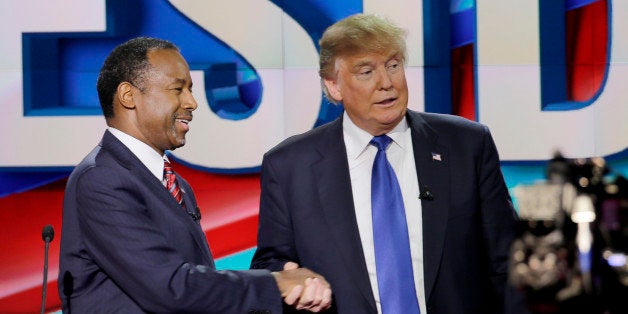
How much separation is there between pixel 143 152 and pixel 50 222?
83.8 inches

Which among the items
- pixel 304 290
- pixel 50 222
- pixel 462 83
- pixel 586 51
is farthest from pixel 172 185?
pixel 586 51

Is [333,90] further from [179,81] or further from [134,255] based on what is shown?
[134,255]

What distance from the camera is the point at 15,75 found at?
4340 millimetres

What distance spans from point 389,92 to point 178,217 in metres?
0.73

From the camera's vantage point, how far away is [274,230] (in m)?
A: 2.56

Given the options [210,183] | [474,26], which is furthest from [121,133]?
[474,26]

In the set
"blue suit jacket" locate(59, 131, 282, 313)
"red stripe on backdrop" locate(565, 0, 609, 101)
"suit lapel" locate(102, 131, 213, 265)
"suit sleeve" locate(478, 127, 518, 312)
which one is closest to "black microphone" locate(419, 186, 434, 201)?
"suit sleeve" locate(478, 127, 518, 312)

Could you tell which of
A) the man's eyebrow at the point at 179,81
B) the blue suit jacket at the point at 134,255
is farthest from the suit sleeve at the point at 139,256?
the man's eyebrow at the point at 179,81

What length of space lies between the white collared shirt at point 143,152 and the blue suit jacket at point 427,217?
0.36 m

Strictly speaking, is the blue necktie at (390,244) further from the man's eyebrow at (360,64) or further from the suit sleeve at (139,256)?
the suit sleeve at (139,256)

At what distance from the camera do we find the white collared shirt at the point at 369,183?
2426 mm

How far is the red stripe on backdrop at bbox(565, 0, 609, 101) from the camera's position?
4.31 meters

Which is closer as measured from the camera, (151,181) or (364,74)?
(151,181)

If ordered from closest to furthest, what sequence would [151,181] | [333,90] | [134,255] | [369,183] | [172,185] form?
[134,255]
[151,181]
[172,185]
[369,183]
[333,90]
